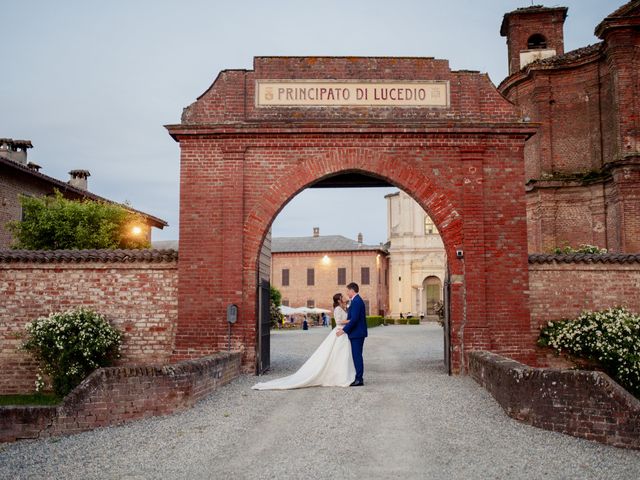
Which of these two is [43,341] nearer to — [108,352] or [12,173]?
[108,352]

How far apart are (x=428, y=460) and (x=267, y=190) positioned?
25.0 ft

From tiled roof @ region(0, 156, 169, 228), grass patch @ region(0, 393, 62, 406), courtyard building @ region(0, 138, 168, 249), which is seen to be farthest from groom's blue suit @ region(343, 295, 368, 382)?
tiled roof @ region(0, 156, 169, 228)

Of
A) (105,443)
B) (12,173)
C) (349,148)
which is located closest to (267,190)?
(349,148)

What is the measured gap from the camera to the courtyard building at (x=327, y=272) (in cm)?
5400

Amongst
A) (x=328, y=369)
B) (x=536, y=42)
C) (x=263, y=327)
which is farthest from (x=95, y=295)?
(x=536, y=42)

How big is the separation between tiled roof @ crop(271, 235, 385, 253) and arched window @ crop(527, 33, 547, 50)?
27.2 meters

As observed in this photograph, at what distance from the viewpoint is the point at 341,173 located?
1332 cm

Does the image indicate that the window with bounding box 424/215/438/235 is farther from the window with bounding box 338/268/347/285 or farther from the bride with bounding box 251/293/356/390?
the bride with bounding box 251/293/356/390

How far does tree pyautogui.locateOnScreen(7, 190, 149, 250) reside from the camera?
21.5 meters

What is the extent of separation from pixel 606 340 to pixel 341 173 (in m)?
6.29

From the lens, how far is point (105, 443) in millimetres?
7543

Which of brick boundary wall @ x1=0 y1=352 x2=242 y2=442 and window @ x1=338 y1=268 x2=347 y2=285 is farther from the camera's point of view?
window @ x1=338 y1=268 x2=347 y2=285

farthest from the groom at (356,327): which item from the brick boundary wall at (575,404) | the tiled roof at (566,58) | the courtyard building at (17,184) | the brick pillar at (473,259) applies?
the tiled roof at (566,58)

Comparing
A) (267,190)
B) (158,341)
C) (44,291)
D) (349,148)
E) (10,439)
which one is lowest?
(10,439)
